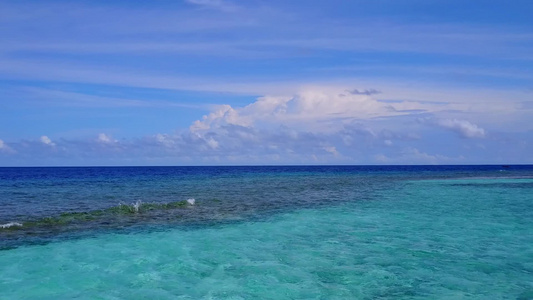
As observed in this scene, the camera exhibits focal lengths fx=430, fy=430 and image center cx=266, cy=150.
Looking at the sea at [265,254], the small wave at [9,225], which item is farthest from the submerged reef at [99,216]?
the sea at [265,254]

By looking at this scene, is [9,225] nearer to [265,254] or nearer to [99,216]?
[99,216]

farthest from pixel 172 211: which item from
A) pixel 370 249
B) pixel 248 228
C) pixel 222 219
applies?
pixel 370 249

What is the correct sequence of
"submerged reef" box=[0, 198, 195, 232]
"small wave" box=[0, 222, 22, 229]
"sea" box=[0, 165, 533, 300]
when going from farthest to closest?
1. "submerged reef" box=[0, 198, 195, 232]
2. "small wave" box=[0, 222, 22, 229]
3. "sea" box=[0, 165, 533, 300]

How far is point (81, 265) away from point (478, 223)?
811 inches

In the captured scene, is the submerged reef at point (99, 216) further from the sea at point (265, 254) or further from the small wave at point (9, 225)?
the sea at point (265, 254)

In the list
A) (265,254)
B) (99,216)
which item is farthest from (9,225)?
(265,254)

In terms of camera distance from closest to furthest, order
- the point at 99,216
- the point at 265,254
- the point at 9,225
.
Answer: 1. the point at 265,254
2. the point at 9,225
3. the point at 99,216

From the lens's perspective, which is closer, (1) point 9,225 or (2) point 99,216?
(1) point 9,225

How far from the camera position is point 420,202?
36312 mm

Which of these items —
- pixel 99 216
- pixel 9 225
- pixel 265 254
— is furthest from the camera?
pixel 99 216

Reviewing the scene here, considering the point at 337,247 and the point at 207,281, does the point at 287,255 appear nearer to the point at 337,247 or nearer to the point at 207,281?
the point at 337,247

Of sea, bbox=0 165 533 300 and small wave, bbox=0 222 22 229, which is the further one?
small wave, bbox=0 222 22 229

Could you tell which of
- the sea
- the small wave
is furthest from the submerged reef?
the sea

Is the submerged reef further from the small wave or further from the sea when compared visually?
the sea
